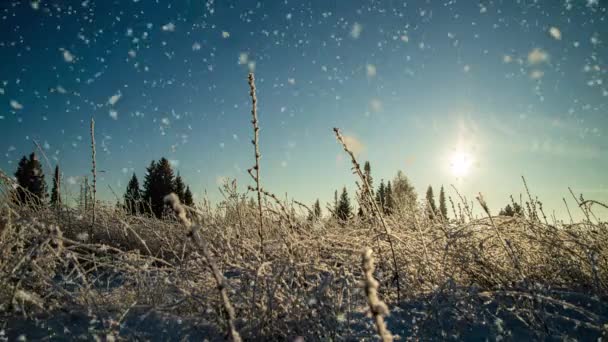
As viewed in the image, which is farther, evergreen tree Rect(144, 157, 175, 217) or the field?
evergreen tree Rect(144, 157, 175, 217)

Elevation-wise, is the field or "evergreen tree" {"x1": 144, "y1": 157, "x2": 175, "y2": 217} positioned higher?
"evergreen tree" {"x1": 144, "y1": 157, "x2": 175, "y2": 217}

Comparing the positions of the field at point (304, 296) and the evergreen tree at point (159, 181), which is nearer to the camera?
the field at point (304, 296)

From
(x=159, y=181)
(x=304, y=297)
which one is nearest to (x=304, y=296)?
(x=304, y=297)

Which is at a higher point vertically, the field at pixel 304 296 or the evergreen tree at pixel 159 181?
the evergreen tree at pixel 159 181

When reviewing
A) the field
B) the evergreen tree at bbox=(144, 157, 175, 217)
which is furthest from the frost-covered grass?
the evergreen tree at bbox=(144, 157, 175, 217)

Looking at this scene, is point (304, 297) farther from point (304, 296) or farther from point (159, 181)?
point (159, 181)

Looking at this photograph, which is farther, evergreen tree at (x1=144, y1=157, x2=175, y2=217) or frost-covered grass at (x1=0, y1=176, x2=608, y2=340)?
evergreen tree at (x1=144, y1=157, x2=175, y2=217)

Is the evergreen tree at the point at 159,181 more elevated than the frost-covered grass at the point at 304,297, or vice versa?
the evergreen tree at the point at 159,181

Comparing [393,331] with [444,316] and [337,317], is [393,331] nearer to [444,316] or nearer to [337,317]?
[444,316]

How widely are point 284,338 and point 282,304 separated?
5.8 inches

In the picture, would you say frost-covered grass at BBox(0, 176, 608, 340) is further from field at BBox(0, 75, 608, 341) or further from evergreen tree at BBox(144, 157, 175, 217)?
evergreen tree at BBox(144, 157, 175, 217)

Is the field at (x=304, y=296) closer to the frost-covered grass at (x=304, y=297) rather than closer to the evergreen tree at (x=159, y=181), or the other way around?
the frost-covered grass at (x=304, y=297)

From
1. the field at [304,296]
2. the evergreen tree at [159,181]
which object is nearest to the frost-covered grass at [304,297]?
the field at [304,296]

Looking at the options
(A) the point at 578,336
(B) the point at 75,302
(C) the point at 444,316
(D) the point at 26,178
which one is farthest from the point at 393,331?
(D) the point at 26,178
